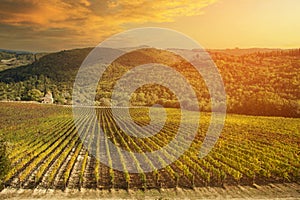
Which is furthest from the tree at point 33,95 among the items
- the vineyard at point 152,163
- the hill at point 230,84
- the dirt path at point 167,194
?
the dirt path at point 167,194

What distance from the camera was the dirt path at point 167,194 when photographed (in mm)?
17094

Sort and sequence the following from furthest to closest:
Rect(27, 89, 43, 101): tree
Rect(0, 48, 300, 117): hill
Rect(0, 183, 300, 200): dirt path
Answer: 1. Rect(27, 89, 43, 101): tree
2. Rect(0, 48, 300, 117): hill
3. Rect(0, 183, 300, 200): dirt path

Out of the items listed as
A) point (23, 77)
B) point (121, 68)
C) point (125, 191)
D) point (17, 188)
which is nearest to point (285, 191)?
point (125, 191)

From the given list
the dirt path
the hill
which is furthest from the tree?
the dirt path

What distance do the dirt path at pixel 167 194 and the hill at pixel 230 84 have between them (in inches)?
1921

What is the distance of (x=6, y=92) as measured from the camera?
10888 centimetres

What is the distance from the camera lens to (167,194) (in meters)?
17.6

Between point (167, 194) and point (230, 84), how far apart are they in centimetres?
9085

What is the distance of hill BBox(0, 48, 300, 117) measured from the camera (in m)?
68.9

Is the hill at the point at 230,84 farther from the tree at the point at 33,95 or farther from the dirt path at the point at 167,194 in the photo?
the dirt path at the point at 167,194

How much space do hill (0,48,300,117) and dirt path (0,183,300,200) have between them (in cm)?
4878

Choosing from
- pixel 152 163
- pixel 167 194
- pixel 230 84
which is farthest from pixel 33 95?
pixel 167 194

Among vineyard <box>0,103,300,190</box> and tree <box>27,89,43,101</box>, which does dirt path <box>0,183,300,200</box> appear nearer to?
vineyard <box>0,103,300,190</box>

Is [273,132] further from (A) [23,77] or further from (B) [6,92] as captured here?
(A) [23,77]
